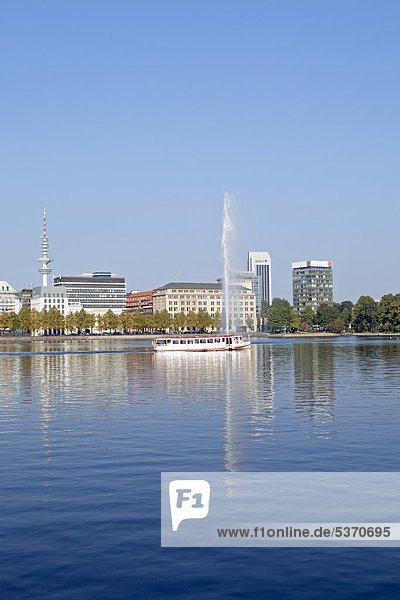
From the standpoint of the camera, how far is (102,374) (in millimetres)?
73438

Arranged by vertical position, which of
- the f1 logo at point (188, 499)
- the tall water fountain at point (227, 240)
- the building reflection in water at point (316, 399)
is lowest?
the f1 logo at point (188, 499)

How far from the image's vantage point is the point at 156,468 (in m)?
24.0

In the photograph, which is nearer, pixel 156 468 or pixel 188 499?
pixel 188 499

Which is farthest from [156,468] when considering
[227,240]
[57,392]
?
[227,240]

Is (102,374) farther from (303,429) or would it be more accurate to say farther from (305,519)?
(305,519)

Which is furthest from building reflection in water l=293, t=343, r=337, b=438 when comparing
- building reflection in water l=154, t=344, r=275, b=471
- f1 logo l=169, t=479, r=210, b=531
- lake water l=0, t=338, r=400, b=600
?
f1 logo l=169, t=479, r=210, b=531

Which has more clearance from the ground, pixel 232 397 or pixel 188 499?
pixel 232 397

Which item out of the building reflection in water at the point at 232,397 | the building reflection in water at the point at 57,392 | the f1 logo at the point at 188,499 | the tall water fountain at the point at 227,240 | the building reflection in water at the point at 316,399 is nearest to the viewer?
the f1 logo at the point at 188,499

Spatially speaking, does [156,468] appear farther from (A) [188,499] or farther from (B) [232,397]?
(B) [232,397]

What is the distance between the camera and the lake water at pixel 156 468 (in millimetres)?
14102

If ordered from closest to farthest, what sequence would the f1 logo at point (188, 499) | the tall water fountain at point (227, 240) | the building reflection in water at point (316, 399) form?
the f1 logo at point (188, 499) < the building reflection in water at point (316, 399) < the tall water fountain at point (227, 240)

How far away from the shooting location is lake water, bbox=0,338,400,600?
14102 millimetres

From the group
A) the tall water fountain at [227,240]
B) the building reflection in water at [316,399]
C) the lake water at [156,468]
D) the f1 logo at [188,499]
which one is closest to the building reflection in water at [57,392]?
the lake water at [156,468]

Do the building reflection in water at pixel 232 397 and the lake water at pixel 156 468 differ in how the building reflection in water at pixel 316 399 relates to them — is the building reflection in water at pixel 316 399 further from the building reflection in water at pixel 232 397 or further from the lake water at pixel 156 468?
the building reflection in water at pixel 232 397
